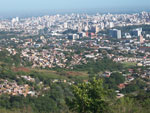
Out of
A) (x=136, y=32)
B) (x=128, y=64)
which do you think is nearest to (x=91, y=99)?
(x=128, y=64)

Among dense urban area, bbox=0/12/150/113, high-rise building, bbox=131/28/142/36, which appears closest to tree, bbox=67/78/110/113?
dense urban area, bbox=0/12/150/113

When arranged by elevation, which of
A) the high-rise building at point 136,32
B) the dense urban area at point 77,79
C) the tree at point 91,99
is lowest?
the high-rise building at point 136,32

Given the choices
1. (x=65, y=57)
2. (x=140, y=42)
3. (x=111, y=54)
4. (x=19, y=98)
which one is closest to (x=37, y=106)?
(x=19, y=98)

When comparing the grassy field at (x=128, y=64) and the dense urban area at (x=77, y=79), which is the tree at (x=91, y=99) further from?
the grassy field at (x=128, y=64)

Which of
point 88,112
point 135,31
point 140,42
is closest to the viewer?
Result: point 88,112

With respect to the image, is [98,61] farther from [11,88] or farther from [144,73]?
[11,88]

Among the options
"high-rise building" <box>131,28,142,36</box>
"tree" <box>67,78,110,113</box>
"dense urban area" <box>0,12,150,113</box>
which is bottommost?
"high-rise building" <box>131,28,142,36</box>

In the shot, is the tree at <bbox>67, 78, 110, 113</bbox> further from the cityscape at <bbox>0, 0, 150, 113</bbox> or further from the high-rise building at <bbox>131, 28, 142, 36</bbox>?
the high-rise building at <bbox>131, 28, 142, 36</bbox>

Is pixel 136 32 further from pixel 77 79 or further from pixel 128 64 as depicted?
pixel 77 79

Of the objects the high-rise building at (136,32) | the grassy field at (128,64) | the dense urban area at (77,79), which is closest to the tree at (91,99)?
the dense urban area at (77,79)
